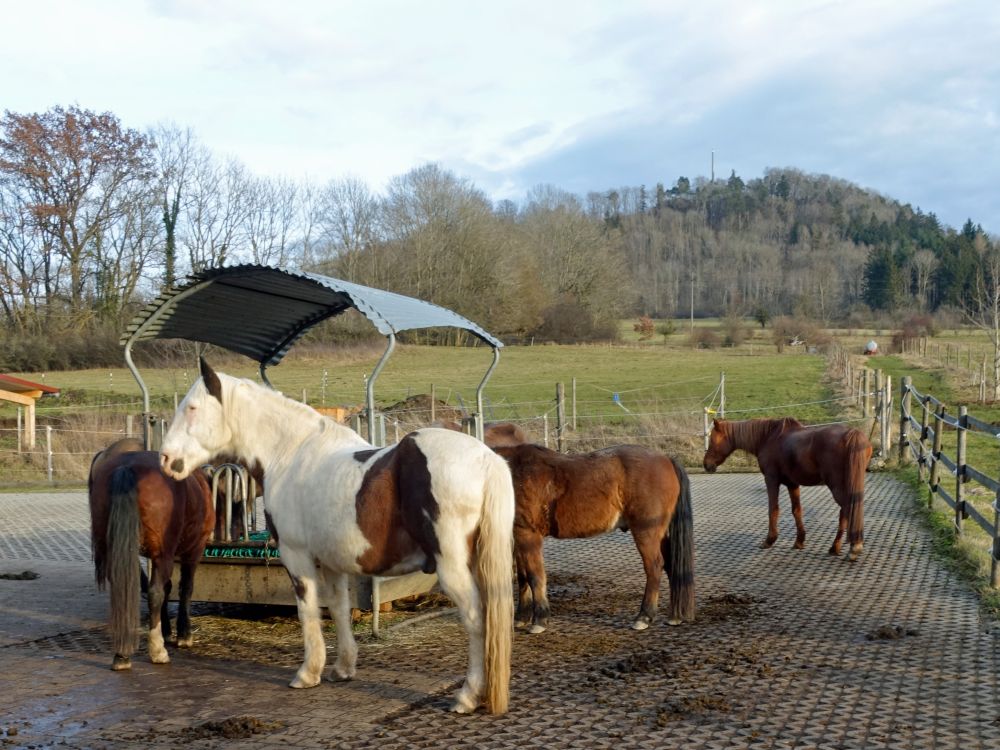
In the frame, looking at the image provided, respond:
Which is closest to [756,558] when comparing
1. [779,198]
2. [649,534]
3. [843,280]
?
[649,534]

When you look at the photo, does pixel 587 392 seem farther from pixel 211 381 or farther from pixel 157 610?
pixel 211 381

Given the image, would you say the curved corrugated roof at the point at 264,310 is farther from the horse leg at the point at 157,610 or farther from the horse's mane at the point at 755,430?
the horse's mane at the point at 755,430

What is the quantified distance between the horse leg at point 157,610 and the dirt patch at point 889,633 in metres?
4.73

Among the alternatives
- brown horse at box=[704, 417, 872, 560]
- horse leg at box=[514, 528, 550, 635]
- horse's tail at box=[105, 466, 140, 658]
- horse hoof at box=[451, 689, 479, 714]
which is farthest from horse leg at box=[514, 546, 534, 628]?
brown horse at box=[704, 417, 872, 560]

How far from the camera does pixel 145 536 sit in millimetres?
5883

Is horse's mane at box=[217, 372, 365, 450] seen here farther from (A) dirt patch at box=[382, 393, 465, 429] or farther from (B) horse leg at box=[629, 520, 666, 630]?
(A) dirt patch at box=[382, 393, 465, 429]

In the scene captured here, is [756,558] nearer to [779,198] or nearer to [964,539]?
[964,539]

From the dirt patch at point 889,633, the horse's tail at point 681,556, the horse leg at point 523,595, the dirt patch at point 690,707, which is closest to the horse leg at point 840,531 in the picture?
the dirt patch at point 889,633

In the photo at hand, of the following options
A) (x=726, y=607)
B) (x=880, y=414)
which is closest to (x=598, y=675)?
(x=726, y=607)

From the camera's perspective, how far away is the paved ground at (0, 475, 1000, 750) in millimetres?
4430

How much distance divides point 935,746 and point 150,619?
Result: 4670mm

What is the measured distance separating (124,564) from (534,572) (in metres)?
2.83

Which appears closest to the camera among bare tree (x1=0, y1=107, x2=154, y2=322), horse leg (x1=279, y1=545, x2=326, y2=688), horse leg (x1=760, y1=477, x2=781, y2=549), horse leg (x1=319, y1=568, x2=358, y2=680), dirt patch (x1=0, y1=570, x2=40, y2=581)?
horse leg (x1=279, y1=545, x2=326, y2=688)

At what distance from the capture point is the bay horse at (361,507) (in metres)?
4.73
